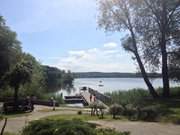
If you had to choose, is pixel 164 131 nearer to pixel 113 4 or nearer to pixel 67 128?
pixel 67 128

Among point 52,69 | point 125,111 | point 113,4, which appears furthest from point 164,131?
point 52,69

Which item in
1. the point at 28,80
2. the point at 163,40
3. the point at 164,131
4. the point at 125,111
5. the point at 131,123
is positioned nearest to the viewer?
the point at 164,131

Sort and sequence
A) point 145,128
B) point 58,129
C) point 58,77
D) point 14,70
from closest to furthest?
1. point 58,129
2. point 145,128
3. point 14,70
4. point 58,77

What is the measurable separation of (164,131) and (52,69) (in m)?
126

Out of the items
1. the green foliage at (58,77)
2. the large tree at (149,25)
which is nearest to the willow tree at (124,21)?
the large tree at (149,25)

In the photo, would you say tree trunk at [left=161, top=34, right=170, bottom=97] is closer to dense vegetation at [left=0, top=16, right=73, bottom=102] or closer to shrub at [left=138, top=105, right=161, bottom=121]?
dense vegetation at [left=0, top=16, right=73, bottom=102]

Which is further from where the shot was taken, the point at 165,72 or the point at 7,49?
the point at 7,49

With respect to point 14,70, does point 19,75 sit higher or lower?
lower

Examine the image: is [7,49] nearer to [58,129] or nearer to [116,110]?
[116,110]

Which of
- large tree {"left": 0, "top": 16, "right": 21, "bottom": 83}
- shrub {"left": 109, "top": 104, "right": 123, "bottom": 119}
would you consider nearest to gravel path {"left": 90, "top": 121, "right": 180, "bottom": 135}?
shrub {"left": 109, "top": 104, "right": 123, "bottom": 119}

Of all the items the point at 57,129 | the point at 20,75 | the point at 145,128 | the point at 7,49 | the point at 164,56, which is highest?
the point at 7,49

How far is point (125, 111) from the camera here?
87.9ft

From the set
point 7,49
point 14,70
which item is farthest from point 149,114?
point 7,49

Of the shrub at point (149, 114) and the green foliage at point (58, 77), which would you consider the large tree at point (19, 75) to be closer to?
the shrub at point (149, 114)
